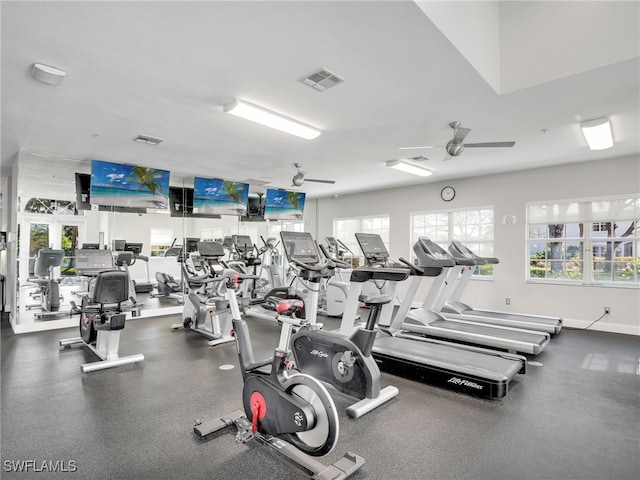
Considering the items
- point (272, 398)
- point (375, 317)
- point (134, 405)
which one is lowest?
point (134, 405)

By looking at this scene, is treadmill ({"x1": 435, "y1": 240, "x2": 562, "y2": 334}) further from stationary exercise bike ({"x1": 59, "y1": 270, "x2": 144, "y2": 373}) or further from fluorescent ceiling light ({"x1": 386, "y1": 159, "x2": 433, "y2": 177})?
stationary exercise bike ({"x1": 59, "y1": 270, "x2": 144, "y2": 373})

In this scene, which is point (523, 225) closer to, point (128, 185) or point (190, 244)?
point (190, 244)

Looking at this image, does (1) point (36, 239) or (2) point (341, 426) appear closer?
(2) point (341, 426)

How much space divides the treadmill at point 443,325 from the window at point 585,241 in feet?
6.40

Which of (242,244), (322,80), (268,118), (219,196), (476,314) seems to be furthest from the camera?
(219,196)

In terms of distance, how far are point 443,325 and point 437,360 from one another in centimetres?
168

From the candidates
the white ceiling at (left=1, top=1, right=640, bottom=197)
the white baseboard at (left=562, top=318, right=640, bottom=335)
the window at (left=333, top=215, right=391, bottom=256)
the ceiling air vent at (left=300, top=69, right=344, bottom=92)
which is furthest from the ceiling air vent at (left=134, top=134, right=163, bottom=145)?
the white baseboard at (left=562, top=318, right=640, bottom=335)

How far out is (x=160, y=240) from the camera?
24.4 ft

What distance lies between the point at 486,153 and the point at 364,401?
4268 millimetres

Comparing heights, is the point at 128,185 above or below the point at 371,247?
above

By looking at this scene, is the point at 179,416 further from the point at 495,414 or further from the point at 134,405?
the point at 495,414

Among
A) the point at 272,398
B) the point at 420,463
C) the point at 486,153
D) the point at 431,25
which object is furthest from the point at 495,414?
the point at 486,153

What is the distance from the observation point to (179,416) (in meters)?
2.73

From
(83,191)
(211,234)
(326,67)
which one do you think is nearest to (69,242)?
(83,191)
